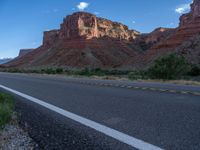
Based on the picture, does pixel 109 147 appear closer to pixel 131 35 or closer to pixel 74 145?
Result: pixel 74 145

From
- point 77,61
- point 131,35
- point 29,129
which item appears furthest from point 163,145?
point 131,35

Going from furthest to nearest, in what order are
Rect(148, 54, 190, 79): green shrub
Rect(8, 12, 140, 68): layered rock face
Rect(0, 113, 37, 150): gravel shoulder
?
Rect(8, 12, 140, 68): layered rock face < Rect(148, 54, 190, 79): green shrub < Rect(0, 113, 37, 150): gravel shoulder

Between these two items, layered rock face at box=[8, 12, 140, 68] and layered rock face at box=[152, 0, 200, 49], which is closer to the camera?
layered rock face at box=[152, 0, 200, 49]

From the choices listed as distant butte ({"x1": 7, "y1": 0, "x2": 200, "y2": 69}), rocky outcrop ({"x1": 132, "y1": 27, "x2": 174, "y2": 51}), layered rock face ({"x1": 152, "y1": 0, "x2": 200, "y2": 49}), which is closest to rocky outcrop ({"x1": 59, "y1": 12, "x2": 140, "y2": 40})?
distant butte ({"x1": 7, "y1": 0, "x2": 200, "y2": 69})

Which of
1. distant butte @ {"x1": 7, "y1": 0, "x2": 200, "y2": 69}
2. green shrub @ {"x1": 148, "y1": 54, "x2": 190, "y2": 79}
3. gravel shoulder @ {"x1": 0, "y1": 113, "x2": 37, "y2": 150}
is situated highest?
distant butte @ {"x1": 7, "y1": 0, "x2": 200, "y2": 69}

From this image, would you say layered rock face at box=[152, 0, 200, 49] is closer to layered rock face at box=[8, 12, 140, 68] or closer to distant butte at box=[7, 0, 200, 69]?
distant butte at box=[7, 0, 200, 69]

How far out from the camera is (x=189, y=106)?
6.60 m

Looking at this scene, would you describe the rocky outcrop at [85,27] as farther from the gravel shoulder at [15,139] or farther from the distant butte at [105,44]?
the gravel shoulder at [15,139]

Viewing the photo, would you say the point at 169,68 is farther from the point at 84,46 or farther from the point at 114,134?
the point at 84,46

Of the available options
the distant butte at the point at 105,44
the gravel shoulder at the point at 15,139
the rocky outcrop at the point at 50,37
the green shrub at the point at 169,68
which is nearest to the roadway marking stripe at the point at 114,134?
the gravel shoulder at the point at 15,139

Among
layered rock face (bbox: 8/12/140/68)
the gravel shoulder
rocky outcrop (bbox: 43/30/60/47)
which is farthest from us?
rocky outcrop (bbox: 43/30/60/47)

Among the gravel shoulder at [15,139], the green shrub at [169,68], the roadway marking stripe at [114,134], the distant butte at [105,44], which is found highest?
the distant butte at [105,44]

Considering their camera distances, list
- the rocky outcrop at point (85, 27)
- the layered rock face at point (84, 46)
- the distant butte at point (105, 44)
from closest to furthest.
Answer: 1. the distant butte at point (105, 44)
2. the layered rock face at point (84, 46)
3. the rocky outcrop at point (85, 27)

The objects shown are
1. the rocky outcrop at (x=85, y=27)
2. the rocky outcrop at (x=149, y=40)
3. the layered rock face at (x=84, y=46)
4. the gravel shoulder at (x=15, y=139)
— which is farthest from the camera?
the rocky outcrop at (x=149, y=40)
